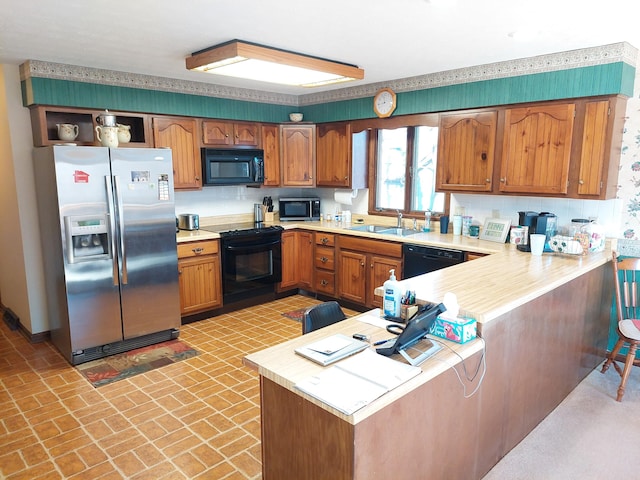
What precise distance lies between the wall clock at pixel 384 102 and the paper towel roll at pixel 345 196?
108cm

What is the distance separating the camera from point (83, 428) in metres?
2.80

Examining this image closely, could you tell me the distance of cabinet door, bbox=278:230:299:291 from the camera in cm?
532

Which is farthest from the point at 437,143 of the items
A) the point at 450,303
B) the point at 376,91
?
the point at 450,303

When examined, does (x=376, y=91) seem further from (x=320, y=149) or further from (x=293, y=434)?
(x=293, y=434)

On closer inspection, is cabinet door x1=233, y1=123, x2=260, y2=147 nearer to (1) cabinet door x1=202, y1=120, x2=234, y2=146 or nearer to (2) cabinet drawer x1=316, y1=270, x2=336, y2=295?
(1) cabinet door x1=202, y1=120, x2=234, y2=146

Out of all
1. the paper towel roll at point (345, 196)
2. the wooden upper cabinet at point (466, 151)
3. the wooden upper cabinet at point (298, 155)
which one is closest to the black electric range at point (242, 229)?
the wooden upper cabinet at point (298, 155)

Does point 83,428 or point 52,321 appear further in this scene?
point 52,321

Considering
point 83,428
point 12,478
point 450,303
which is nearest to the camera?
point 450,303

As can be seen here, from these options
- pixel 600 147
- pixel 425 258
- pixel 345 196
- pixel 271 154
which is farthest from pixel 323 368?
pixel 271 154

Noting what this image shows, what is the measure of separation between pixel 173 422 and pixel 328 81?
9.98 ft

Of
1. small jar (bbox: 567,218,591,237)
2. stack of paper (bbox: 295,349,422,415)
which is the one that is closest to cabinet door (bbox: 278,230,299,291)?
small jar (bbox: 567,218,591,237)

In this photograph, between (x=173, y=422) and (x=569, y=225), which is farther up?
(x=569, y=225)

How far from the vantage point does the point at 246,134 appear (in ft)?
17.2

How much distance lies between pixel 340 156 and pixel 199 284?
2250mm
